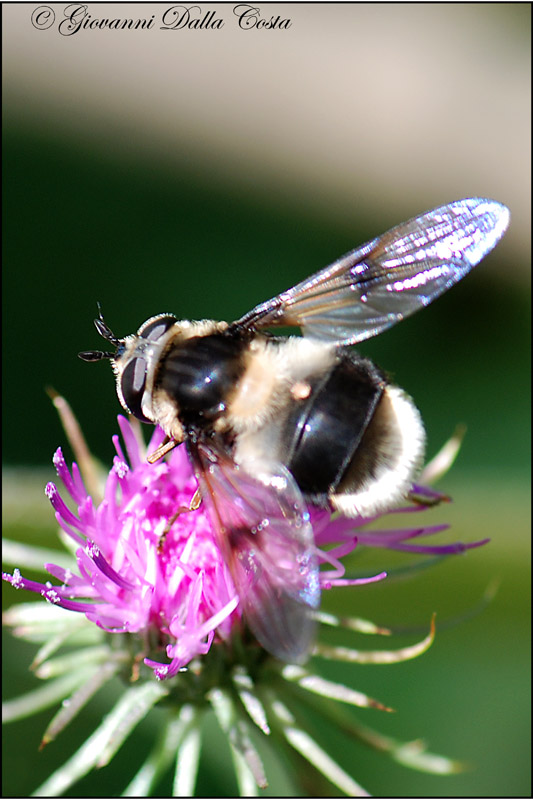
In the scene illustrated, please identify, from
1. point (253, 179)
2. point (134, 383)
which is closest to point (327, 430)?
point (134, 383)

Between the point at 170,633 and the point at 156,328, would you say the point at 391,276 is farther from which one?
the point at 170,633

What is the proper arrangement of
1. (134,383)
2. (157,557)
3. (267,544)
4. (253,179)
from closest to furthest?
1. (267,544)
2. (134,383)
3. (157,557)
4. (253,179)

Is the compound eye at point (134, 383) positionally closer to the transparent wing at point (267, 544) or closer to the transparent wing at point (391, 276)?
the transparent wing at point (267, 544)

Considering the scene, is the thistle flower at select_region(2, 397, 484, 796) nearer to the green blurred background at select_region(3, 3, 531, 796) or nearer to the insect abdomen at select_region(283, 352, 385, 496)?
the insect abdomen at select_region(283, 352, 385, 496)

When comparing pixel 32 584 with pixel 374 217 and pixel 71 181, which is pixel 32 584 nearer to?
pixel 71 181

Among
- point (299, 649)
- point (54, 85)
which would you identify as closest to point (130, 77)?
point (54, 85)
